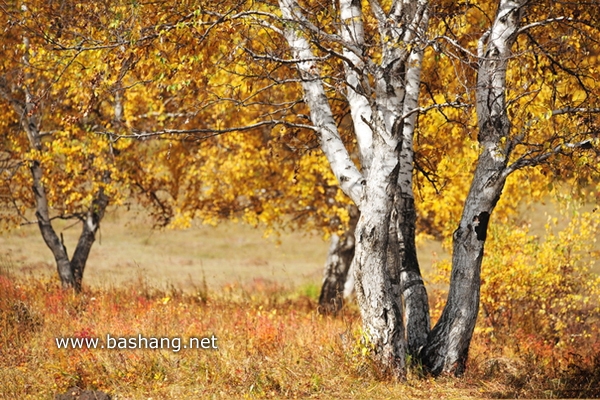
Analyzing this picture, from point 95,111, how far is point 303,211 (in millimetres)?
6178

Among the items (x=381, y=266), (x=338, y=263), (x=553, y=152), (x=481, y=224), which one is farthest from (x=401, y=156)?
(x=338, y=263)

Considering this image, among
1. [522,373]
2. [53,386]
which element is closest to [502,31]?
[522,373]

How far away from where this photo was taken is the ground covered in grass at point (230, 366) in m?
7.42

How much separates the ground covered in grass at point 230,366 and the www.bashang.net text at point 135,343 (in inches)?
3.2

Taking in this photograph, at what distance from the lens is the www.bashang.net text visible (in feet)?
28.5

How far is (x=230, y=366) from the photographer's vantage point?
7.96 metres

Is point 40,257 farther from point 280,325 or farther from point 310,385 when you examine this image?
point 310,385

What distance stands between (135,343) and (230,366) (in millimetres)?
1505

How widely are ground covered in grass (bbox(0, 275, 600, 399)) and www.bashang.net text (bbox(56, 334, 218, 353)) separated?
8 centimetres

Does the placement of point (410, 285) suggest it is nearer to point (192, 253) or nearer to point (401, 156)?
point (401, 156)

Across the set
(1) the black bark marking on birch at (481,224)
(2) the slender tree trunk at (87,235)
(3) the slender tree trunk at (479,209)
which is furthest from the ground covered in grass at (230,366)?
(2) the slender tree trunk at (87,235)

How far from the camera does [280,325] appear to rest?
32.8 feet

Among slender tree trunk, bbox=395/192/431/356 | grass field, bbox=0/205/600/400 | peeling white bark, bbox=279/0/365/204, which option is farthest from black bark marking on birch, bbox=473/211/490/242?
grass field, bbox=0/205/600/400

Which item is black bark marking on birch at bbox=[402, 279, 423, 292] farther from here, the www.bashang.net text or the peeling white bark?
the www.bashang.net text
